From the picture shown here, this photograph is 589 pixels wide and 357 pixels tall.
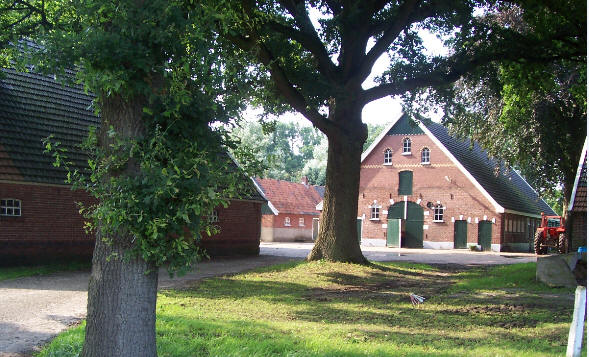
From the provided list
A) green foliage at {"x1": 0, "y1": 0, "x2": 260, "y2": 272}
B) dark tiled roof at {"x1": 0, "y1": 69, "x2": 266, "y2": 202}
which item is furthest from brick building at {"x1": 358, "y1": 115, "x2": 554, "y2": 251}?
green foliage at {"x1": 0, "y1": 0, "x2": 260, "y2": 272}

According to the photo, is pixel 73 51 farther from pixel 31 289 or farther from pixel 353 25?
pixel 353 25

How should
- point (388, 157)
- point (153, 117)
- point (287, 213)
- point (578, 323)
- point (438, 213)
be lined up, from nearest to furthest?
point (578, 323) < point (153, 117) < point (438, 213) < point (388, 157) < point (287, 213)

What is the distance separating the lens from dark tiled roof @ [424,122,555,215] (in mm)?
39875

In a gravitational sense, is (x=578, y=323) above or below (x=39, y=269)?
above

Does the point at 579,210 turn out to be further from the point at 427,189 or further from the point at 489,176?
A: the point at 489,176

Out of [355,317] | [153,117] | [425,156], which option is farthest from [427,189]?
[153,117]

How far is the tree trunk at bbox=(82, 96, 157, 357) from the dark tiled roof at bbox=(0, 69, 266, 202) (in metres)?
11.4

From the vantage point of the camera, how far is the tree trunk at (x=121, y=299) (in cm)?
568

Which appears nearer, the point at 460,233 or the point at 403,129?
the point at 460,233

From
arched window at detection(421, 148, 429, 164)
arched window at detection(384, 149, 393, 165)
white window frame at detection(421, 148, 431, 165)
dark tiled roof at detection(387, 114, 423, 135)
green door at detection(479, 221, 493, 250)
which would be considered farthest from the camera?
arched window at detection(384, 149, 393, 165)

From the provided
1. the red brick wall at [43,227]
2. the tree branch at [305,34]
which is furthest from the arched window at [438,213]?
the red brick wall at [43,227]

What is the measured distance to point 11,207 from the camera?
17.0 metres

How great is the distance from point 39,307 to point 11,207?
7.21m

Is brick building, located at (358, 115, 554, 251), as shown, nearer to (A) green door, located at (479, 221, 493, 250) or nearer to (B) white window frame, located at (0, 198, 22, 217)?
(A) green door, located at (479, 221, 493, 250)
